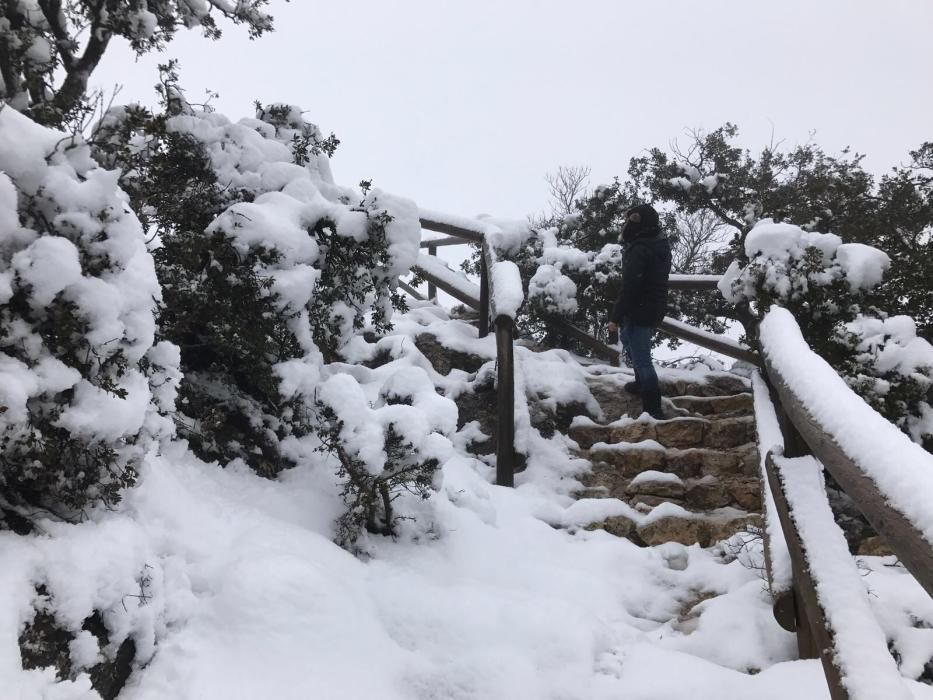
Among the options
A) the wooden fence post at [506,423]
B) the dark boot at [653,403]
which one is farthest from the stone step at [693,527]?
the dark boot at [653,403]

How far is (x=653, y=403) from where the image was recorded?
5.58m

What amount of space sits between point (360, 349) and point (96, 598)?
365 centimetres

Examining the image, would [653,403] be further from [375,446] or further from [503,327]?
[375,446]

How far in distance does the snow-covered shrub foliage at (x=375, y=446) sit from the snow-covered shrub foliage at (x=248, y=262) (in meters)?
0.22

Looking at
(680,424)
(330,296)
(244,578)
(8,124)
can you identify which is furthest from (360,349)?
(8,124)

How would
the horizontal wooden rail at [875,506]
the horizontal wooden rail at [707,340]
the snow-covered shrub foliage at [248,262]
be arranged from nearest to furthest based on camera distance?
the horizontal wooden rail at [875,506] → the snow-covered shrub foliage at [248,262] → the horizontal wooden rail at [707,340]

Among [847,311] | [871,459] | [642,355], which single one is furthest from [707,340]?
[871,459]

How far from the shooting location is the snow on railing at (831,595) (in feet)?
5.03

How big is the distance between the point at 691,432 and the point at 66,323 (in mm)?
4579

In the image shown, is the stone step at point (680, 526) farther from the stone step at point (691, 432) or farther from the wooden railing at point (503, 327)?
the stone step at point (691, 432)

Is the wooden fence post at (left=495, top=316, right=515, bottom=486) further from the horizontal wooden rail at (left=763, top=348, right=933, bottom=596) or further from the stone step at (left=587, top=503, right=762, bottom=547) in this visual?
the horizontal wooden rail at (left=763, top=348, right=933, bottom=596)

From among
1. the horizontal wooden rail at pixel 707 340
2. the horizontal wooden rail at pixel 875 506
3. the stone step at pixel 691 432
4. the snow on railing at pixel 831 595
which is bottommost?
the stone step at pixel 691 432

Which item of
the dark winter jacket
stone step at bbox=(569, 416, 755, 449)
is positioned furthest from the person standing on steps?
stone step at bbox=(569, 416, 755, 449)

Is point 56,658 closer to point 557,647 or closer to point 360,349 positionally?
point 557,647
